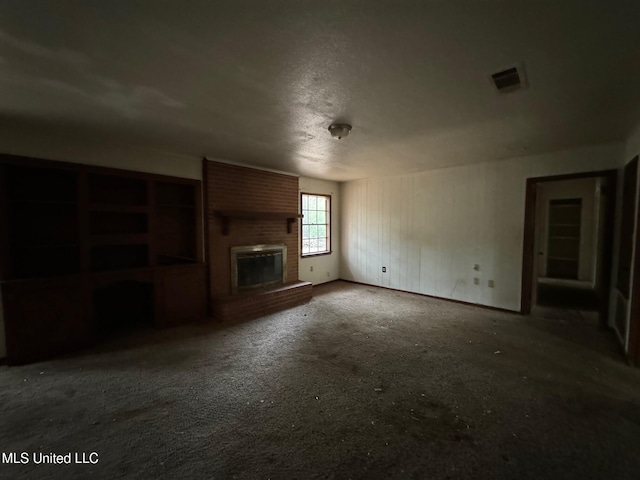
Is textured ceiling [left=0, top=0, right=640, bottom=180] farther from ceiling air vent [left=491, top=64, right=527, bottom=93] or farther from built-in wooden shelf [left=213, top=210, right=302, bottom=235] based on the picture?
built-in wooden shelf [left=213, top=210, right=302, bottom=235]

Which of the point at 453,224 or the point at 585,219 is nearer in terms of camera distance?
the point at 453,224

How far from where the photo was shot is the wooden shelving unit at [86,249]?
2691mm

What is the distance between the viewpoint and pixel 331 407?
79.4 inches

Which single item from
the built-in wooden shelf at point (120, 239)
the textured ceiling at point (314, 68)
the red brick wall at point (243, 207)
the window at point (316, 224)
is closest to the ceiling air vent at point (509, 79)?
the textured ceiling at point (314, 68)

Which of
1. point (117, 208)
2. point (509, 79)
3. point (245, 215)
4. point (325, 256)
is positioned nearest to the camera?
point (509, 79)

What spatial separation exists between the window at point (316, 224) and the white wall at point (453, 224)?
538 mm

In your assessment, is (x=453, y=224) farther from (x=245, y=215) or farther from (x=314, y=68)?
(x=314, y=68)

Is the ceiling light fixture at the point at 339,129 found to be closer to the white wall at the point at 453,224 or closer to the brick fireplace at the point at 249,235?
the brick fireplace at the point at 249,235

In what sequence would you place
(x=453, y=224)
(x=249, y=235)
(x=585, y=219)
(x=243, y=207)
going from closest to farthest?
(x=243, y=207) < (x=249, y=235) < (x=453, y=224) < (x=585, y=219)

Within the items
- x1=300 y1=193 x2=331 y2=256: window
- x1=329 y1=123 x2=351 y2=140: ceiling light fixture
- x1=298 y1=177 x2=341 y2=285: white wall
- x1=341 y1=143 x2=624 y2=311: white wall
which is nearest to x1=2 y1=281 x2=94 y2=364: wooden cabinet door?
x1=329 y1=123 x2=351 y2=140: ceiling light fixture

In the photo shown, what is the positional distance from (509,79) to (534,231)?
9.81 feet

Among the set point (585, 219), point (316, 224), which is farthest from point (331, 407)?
point (585, 219)

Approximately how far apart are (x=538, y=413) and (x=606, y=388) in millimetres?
859

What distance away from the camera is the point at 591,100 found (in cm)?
217
